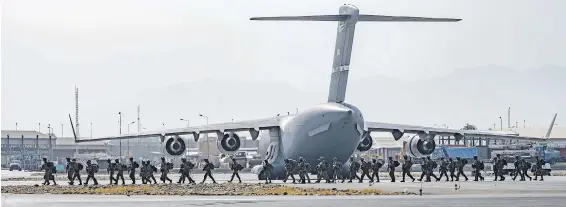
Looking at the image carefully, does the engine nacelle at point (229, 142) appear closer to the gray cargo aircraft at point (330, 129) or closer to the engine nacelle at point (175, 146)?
the gray cargo aircraft at point (330, 129)

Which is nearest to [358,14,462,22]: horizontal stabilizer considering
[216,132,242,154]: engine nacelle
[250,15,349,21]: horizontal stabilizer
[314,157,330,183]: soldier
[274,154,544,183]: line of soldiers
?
[250,15,349,21]: horizontal stabilizer

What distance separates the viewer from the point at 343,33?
55281 millimetres

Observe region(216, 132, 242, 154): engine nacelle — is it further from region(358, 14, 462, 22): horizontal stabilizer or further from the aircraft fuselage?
region(358, 14, 462, 22): horizontal stabilizer

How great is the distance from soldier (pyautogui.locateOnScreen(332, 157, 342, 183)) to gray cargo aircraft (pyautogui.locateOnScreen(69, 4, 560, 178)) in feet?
2.35

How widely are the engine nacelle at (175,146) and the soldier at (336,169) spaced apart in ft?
31.2

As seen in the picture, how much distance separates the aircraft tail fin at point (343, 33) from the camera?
177 ft

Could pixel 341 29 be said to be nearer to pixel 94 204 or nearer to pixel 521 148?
pixel 94 204

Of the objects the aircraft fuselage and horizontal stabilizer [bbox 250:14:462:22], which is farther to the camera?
horizontal stabilizer [bbox 250:14:462:22]

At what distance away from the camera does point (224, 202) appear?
30797 mm

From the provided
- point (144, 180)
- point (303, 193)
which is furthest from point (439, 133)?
point (303, 193)

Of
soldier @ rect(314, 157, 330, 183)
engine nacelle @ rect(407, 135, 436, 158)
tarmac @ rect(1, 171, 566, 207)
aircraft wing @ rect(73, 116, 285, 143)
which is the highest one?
aircraft wing @ rect(73, 116, 285, 143)

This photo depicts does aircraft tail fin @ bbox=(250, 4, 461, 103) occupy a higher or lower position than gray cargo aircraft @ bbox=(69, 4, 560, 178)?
higher

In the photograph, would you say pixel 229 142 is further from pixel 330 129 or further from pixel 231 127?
pixel 330 129

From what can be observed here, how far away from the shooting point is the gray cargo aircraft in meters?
53.0
